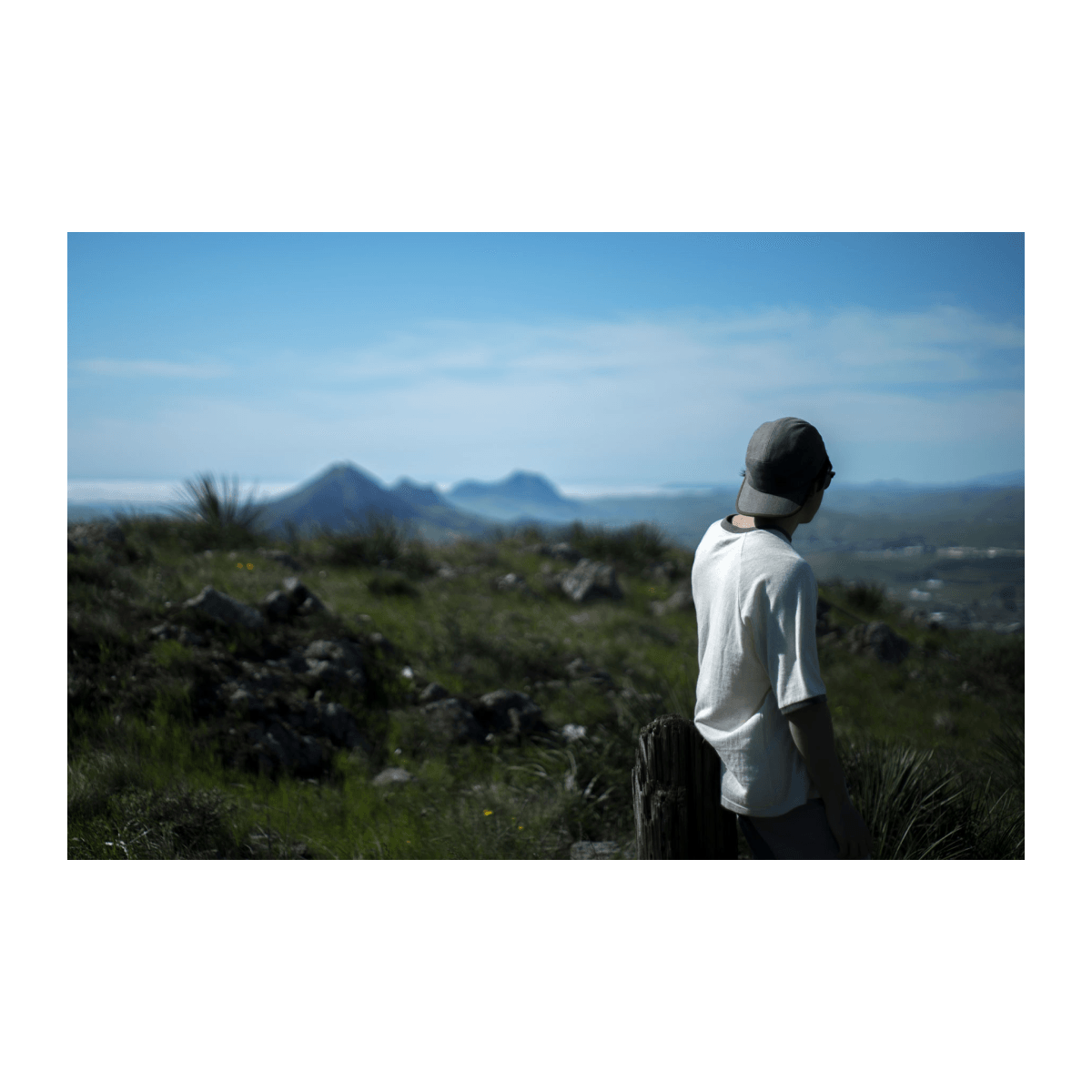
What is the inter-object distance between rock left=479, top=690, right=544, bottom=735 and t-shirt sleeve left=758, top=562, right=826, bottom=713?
129 inches

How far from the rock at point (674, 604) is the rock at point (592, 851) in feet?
14.9

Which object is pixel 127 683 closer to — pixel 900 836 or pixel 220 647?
pixel 220 647

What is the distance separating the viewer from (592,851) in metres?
3.95

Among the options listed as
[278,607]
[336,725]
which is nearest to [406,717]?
[336,725]

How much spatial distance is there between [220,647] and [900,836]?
4.31 m

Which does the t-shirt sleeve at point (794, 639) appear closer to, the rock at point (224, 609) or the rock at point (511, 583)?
the rock at point (224, 609)

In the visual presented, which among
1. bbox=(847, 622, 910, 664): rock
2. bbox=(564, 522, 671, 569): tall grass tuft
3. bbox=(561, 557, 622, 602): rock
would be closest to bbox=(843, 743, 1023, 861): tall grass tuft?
bbox=(847, 622, 910, 664): rock

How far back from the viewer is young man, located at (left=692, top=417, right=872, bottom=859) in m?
2.24

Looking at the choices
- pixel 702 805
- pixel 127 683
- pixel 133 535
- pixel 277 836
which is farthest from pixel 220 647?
pixel 702 805

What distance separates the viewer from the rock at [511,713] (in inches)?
211

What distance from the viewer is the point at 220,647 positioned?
5.41 meters

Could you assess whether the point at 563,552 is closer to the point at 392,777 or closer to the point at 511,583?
the point at 511,583

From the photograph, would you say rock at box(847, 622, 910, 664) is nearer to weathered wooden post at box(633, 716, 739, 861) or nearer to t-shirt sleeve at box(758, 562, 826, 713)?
weathered wooden post at box(633, 716, 739, 861)

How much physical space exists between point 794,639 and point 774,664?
10cm
